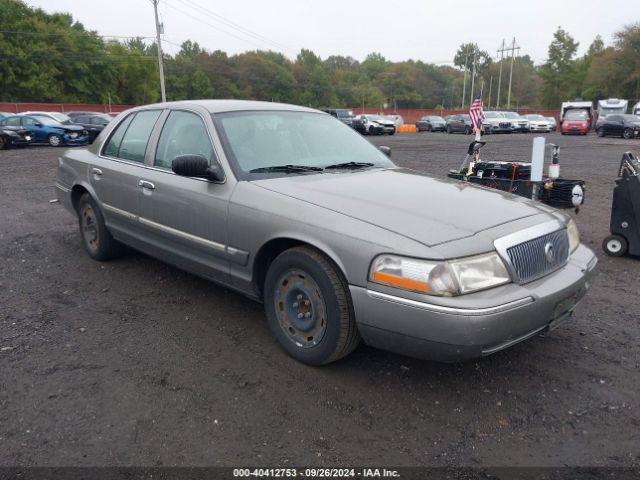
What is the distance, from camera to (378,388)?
10.3 feet

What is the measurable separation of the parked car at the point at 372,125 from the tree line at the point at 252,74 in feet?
113

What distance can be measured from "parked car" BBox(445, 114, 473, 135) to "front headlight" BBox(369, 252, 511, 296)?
119 ft

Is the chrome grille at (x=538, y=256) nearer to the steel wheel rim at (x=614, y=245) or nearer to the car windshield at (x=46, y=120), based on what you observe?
the steel wheel rim at (x=614, y=245)

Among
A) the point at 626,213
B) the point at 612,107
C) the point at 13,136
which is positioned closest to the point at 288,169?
the point at 626,213

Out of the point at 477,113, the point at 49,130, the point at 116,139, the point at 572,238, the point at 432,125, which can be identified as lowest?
the point at 572,238

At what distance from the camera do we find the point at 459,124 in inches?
1507

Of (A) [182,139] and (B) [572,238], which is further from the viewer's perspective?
(A) [182,139]

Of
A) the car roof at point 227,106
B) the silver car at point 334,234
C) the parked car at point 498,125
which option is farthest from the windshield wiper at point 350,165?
the parked car at point 498,125

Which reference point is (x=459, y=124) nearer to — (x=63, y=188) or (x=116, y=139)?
(x=63, y=188)

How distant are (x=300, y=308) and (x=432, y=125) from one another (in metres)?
41.8

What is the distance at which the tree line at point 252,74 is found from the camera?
173 ft

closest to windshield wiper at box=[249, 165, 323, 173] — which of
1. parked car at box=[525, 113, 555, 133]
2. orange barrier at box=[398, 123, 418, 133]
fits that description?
parked car at box=[525, 113, 555, 133]

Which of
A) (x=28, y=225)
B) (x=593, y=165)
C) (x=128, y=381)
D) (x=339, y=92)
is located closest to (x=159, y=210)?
(x=128, y=381)

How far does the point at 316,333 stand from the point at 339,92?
9817cm
